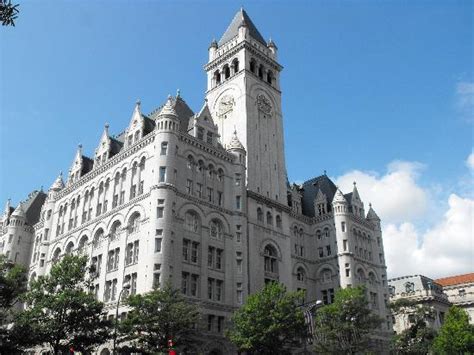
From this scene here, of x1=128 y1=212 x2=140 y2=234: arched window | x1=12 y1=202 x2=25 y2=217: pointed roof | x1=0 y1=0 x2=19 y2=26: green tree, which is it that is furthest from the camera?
x1=12 y1=202 x2=25 y2=217: pointed roof

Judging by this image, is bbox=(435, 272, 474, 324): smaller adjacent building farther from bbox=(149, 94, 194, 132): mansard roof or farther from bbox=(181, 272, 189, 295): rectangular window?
bbox=(181, 272, 189, 295): rectangular window

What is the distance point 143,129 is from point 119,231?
1447 centimetres

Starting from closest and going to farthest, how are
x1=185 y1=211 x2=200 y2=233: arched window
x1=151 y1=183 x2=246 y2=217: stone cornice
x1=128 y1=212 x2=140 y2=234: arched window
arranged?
1. x1=151 y1=183 x2=246 y2=217: stone cornice
2. x1=185 y1=211 x2=200 y2=233: arched window
3. x1=128 y1=212 x2=140 y2=234: arched window

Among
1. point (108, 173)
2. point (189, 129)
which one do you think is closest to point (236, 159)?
point (189, 129)

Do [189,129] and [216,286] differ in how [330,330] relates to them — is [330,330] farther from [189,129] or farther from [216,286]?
[189,129]

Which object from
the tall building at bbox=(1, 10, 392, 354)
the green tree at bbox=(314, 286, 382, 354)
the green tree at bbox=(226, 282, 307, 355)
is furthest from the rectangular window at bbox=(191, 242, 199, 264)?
the green tree at bbox=(314, 286, 382, 354)

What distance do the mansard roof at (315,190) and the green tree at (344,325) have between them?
3025cm

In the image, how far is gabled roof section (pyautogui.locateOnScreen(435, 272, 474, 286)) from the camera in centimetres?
11956

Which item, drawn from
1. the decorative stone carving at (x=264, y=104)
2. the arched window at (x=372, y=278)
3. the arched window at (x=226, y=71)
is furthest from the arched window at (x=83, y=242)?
the arched window at (x=372, y=278)

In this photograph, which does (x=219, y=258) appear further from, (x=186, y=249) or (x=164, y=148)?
(x=164, y=148)

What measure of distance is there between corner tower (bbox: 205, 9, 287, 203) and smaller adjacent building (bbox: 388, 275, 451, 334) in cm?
4683

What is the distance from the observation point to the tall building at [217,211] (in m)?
60.2

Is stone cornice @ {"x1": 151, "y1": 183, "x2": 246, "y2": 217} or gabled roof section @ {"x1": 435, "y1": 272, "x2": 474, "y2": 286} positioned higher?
gabled roof section @ {"x1": 435, "y1": 272, "x2": 474, "y2": 286}

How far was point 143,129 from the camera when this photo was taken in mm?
69125
